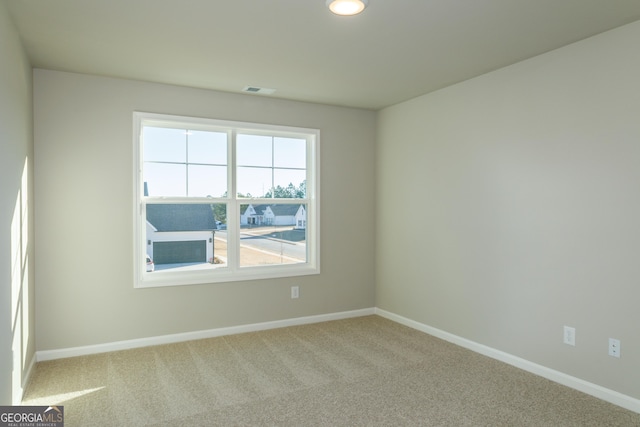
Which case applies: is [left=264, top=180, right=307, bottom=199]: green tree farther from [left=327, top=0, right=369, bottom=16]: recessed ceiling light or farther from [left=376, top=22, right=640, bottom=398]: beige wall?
[left=327, top=0, right=369, bottom=16]: recessed ceiling light

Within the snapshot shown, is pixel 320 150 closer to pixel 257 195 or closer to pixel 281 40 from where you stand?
pixel 257 195

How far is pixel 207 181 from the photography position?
415 cm

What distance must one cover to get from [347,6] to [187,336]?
3153 mm

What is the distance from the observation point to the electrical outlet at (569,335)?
2.92 metres

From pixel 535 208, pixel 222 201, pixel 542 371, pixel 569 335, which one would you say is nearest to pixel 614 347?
pixel 569 335

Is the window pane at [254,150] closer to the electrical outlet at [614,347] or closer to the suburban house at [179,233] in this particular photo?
the suburban house at [179,233]

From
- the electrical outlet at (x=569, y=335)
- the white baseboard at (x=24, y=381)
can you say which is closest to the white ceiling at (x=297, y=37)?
the electrical outlet at (x=569, y=335)

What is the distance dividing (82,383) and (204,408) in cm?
104

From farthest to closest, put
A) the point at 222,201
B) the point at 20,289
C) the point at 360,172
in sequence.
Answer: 1. the point at 360,172
2. the point at 222,201
3. the point at 20,289

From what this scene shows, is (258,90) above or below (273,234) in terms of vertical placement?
above

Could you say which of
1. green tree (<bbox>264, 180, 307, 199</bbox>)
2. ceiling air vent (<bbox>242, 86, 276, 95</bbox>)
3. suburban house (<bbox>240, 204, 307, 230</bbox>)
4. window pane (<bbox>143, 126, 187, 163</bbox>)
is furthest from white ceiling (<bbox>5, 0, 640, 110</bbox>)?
suburban house (<bbox>240, 204, 307, 230</bbox>)

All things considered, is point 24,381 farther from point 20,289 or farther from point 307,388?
point 307,388

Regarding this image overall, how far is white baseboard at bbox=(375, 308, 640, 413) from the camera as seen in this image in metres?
2.65

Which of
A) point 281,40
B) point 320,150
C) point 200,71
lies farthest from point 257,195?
point 281,40
